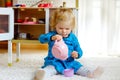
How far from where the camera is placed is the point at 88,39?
2.35 meters

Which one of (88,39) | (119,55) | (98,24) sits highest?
(98,24)

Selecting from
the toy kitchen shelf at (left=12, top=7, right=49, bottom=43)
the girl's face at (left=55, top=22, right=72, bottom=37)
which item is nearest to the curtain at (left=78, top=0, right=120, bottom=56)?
the toy kitchen shelf at (left=12, top=7, right=49, bottom=43)

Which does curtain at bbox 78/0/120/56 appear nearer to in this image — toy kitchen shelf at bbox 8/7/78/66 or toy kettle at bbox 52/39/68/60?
toy kitchen shelf at bbox 8/7/78/66

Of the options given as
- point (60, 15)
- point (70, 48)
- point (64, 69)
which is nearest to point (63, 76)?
point (64, 69)

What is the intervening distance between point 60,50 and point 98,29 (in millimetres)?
1017

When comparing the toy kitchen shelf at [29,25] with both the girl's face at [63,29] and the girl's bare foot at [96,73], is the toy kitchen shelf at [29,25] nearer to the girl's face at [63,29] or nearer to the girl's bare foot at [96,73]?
the girl's face at [63,29]

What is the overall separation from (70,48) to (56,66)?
149 mm

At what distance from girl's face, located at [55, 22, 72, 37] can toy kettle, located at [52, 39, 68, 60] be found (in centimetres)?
6

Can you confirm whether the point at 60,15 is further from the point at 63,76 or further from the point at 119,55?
the point at 119,55

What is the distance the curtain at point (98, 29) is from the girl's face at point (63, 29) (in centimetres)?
87

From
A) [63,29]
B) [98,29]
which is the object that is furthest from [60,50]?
[98,29]

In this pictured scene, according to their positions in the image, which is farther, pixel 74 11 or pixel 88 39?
pixel 88 39

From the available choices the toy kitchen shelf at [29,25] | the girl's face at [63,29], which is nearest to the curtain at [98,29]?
the toy kitchen shelf at [29,25]

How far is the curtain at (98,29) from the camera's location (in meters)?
2.30
